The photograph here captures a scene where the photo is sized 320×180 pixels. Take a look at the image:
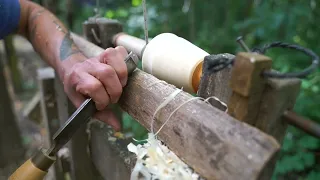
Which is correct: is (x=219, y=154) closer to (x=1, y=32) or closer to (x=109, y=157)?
(x=109, y=157)

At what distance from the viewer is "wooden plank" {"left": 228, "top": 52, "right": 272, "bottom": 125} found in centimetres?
52

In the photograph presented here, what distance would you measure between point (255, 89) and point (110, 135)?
0.71 metres

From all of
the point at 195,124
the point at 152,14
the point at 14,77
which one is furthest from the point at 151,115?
the point at 14,77

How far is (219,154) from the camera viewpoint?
1.81 feet

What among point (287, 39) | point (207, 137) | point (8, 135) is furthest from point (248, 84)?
point (8, 135)

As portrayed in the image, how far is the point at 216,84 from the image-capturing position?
0.68 metres

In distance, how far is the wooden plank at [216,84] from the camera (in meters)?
0.66

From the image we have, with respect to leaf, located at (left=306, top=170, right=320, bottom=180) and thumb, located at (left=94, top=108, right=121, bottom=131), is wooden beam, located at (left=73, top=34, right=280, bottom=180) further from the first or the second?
leaf, located at (left=306, top=170, right=320, bottom=180)

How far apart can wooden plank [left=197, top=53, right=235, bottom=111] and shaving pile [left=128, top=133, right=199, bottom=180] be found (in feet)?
0.47

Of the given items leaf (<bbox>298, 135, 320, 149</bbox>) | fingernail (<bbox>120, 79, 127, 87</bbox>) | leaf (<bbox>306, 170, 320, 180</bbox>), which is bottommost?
leaf (<bbox>306, 170, 320, 180</bbox>)

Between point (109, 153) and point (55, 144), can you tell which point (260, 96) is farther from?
point (109, 153)

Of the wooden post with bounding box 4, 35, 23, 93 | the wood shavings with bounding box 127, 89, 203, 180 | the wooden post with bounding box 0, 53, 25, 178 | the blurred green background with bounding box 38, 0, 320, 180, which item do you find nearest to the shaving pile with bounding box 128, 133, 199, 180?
the wood shavings with bounding box 127, 89, 203, 180

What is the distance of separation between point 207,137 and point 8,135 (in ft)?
9.56

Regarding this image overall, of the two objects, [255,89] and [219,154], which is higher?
[255,89]
